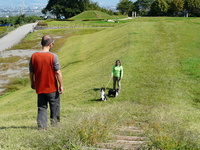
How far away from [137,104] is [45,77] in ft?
18.8

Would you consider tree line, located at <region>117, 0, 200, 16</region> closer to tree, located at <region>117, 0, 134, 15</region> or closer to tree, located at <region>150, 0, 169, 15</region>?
tree, located at <region>150, 0, 169, 15</region>

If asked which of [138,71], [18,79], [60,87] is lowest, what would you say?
[18,79]

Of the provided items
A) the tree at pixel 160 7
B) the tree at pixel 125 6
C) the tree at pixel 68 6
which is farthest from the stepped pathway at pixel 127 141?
the tree at pixel 125 6

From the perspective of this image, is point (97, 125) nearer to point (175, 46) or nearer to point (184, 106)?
point (184, 106)

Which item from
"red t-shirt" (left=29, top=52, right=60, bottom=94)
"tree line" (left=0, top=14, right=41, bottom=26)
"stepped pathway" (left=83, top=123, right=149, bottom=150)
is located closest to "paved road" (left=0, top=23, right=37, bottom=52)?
"tree line" (left=0, top=14, right=41, bottom=26)

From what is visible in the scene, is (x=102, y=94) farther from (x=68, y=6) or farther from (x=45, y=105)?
(x=68, y=6)

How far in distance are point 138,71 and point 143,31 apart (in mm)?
15127

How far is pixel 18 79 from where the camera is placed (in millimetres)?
23406

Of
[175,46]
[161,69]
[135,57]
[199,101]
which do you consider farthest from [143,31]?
[199,101]

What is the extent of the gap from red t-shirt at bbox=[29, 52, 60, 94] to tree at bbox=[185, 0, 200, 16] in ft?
255

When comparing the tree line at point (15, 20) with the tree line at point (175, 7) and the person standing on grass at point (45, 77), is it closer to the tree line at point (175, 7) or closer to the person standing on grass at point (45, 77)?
the tree line at point (175, 7)

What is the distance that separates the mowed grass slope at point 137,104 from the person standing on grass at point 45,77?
534mm

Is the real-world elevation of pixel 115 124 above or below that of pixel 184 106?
above

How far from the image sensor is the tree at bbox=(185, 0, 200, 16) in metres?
74.9
